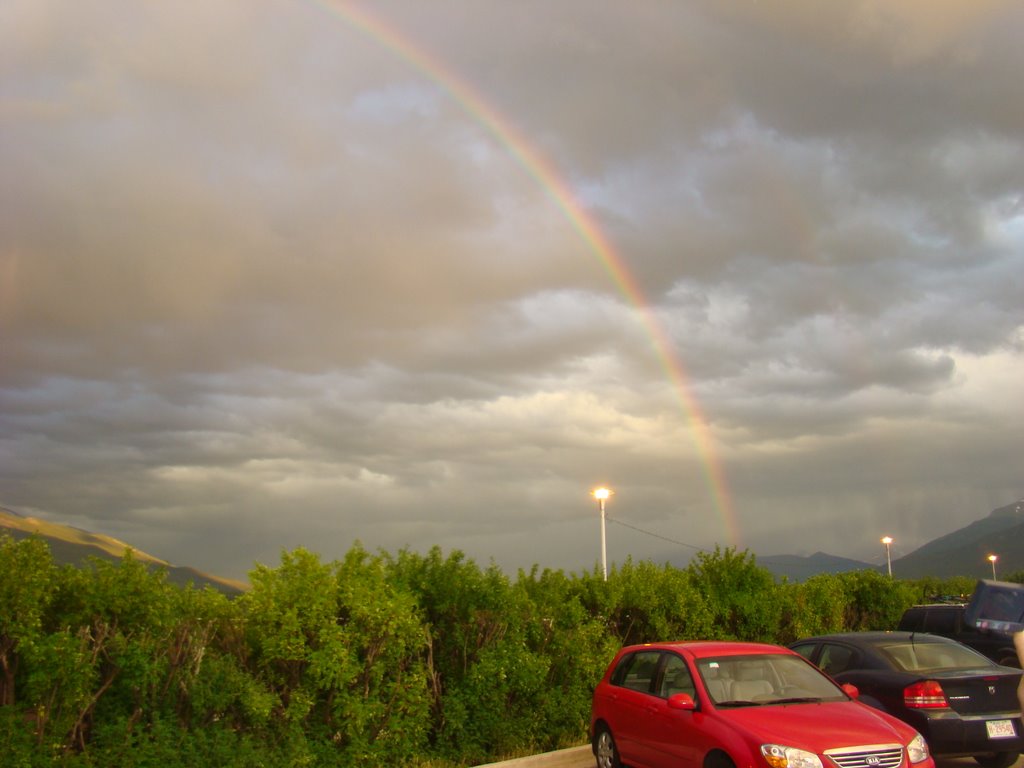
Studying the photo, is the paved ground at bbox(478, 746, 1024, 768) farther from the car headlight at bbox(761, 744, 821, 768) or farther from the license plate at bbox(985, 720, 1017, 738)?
the car headlight at bbox(761, 744, 821, 768)

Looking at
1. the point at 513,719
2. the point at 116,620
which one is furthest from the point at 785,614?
the point at 116,620

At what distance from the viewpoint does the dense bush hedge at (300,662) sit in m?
9.41

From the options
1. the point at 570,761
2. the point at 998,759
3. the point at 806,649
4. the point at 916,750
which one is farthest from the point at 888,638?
the point at 570,761

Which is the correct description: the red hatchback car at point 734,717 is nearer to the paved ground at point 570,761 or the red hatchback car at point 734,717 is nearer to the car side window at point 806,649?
the paved ground at point 570,761

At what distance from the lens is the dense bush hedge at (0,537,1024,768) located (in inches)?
→ 370

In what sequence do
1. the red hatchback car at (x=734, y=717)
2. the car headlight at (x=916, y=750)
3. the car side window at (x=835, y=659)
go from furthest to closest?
the car side window at (x=835, y=659) < the car headlight at (x=916, y=750) < the red hatchback car at (x=734, y=717)

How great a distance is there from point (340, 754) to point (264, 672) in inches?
52.6

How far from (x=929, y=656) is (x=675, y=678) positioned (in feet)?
11.8

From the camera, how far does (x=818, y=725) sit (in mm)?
8992

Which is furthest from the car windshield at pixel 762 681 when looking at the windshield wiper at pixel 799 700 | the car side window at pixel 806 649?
the car side window at pixel 806 649

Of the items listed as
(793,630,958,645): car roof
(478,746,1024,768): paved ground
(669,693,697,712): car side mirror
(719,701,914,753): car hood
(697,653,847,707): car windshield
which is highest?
(793,630,958,645): car roof

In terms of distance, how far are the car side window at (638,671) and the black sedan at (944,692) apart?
2607 millimetres

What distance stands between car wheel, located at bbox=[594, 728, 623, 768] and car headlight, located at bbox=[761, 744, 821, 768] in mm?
3092

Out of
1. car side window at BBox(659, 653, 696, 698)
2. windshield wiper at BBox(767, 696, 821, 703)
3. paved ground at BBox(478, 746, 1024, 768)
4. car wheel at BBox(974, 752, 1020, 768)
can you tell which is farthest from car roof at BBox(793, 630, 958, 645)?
car side window at BBox(659, 653, 696, 698)
